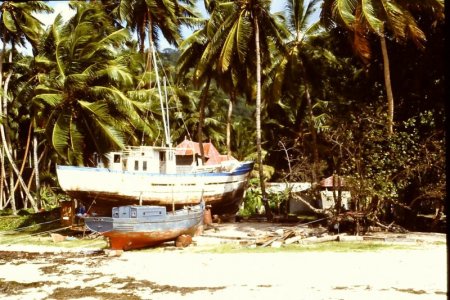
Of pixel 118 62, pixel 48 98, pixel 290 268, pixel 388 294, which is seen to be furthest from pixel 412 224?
pixel 48 98

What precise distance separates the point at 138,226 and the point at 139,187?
543cm

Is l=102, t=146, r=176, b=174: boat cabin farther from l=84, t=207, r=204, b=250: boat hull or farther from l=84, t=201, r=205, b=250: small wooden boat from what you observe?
l=84, t=201, r=205, b=250: small wooden boat

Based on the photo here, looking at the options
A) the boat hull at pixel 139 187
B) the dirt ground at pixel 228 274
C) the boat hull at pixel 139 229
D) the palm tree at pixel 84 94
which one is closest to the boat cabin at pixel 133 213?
the boat hull at pixel 139 229

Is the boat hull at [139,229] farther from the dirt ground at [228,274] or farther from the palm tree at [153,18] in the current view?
the palm tree at [153,18]

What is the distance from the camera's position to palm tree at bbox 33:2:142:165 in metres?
19.3

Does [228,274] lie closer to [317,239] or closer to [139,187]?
[317,239]

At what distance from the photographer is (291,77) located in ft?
82.5

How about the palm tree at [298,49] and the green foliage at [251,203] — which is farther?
the green foliage at [251,203]

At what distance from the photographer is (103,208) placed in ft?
67.4

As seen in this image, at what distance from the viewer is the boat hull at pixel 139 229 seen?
48.2 ft

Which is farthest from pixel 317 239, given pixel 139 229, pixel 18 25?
pixel 18 25

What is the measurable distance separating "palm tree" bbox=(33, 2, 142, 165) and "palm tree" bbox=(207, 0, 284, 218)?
4.74 m

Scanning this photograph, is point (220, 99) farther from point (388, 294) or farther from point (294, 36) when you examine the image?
point (388, 294)

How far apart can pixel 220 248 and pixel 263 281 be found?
489 cm
